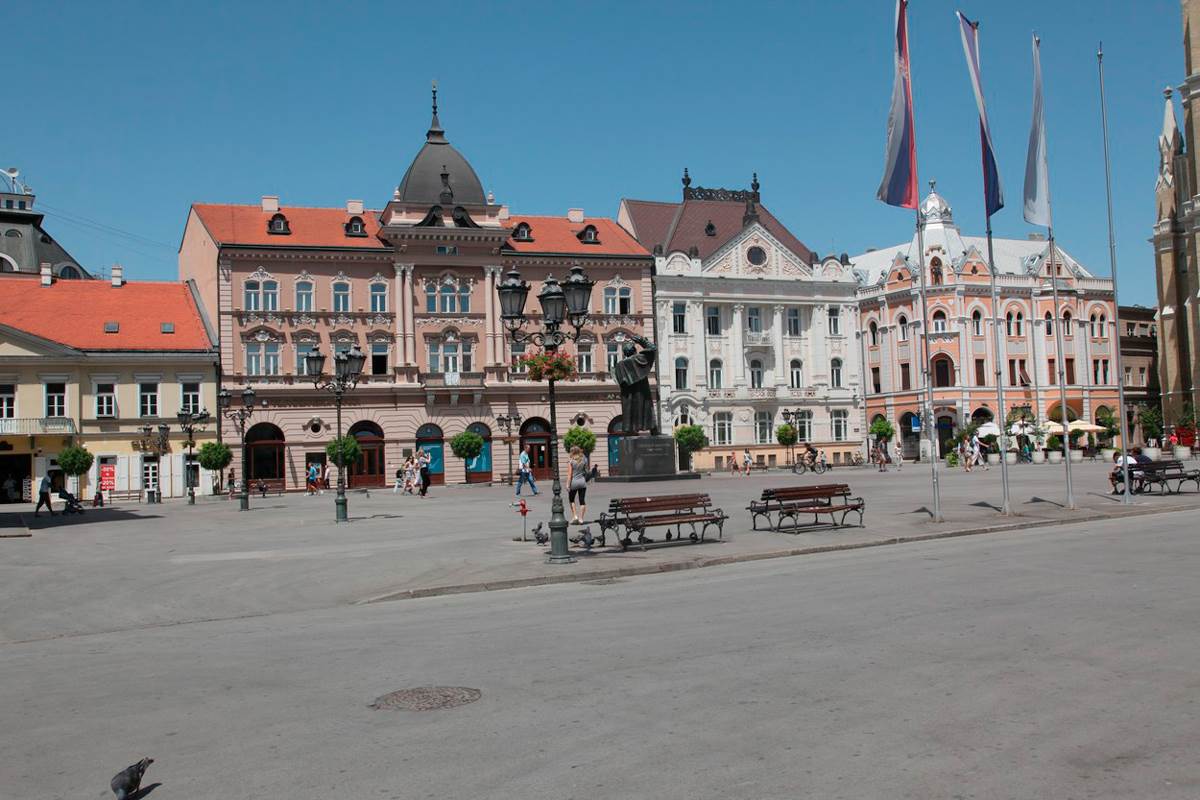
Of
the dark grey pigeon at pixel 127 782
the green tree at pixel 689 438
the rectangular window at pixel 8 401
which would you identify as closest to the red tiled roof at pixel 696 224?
the green tree at pixel 689 438

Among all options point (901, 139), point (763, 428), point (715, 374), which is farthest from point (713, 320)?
point (901, 139)

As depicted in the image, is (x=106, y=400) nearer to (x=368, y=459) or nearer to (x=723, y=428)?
(x=368, y=459)

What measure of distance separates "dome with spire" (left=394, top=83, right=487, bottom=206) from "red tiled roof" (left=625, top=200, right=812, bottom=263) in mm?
13172

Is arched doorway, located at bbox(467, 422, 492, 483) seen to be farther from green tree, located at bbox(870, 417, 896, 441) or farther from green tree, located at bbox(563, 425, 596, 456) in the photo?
green tree, located at bbox(870, 417, 896, 441)

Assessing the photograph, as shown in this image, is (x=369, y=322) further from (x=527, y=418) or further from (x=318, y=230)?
(x=527, y=418)

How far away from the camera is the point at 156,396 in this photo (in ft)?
173

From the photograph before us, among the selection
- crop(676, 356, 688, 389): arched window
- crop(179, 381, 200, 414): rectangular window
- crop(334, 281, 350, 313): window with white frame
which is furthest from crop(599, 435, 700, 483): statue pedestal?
crop(676, 356, 688, 389): arched window

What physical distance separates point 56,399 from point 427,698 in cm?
4989

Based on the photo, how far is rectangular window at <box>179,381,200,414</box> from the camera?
5309cm

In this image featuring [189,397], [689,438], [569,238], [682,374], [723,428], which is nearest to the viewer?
[189,397]

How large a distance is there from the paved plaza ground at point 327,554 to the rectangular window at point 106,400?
20161mm

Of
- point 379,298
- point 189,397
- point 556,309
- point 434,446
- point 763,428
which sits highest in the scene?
point 379,298

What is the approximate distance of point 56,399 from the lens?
5066cm

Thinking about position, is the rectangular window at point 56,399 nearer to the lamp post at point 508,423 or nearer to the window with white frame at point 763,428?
the lamp post at point 508,423
